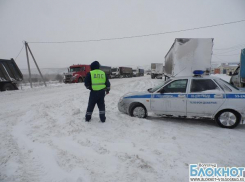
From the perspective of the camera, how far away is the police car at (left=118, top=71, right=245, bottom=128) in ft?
14.4

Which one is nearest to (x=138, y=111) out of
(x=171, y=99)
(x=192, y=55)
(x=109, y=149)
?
(x=171, y=99)

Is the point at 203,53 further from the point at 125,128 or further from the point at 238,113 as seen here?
the point at 125,128

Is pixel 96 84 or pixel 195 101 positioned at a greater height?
pixel 96 84

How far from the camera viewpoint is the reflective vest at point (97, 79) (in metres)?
4.35

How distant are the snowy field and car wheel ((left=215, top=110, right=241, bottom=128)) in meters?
0.19

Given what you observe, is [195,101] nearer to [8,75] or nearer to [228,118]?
[228,118]

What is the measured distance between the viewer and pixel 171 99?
4.90 metres

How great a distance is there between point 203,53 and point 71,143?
9583 mm

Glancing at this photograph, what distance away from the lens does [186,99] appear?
15.5 ft

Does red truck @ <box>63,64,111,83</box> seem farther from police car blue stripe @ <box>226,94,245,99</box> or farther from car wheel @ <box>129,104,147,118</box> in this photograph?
police car blue stripe @ <box>226,94,245,99</box>

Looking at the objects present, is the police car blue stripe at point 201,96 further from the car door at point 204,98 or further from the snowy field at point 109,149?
the snowy field at point 109,149

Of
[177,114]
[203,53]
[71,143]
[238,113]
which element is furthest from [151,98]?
[203,53]
